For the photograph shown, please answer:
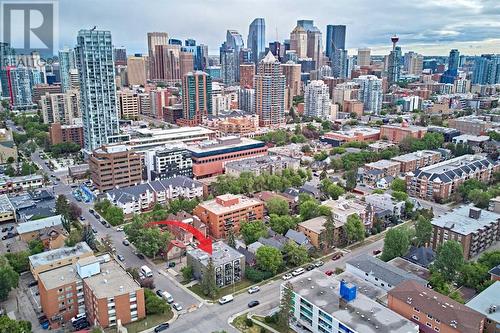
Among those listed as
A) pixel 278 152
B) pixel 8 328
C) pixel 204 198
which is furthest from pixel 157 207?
pixel 278 152

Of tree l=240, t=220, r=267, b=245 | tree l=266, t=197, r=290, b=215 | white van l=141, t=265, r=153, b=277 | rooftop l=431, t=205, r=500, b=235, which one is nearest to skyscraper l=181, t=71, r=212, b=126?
tree l=266, t=197, r=290, b=215

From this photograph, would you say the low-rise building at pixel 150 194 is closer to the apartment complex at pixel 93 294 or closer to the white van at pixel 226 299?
the apartment complex at pixel 93 294

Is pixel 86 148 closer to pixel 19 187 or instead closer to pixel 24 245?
pixel 19 187

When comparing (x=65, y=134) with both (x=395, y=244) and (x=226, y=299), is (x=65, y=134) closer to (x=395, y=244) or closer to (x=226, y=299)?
(x=226, y=299)

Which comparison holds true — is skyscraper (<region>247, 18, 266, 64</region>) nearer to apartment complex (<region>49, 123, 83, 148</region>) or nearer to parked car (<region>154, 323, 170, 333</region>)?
apartment complex (<region>49, 123, 83, 148</region>)

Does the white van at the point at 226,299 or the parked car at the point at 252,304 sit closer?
the parked car at the point at 252,304

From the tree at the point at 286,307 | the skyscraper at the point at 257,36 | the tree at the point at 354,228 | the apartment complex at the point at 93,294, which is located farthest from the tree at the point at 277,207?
the skyscraper at the point at 257,36

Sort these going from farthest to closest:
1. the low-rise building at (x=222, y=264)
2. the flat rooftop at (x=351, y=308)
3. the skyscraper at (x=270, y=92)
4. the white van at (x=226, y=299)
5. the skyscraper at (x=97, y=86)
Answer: the skyscraper at (x=270, y=92) → the skyscraper at (x=97, y=86) → the low-rise building at (x=222, y=264) → the white van at (x=226, y=299) → the flat rooftop at (x=351, y=308)
